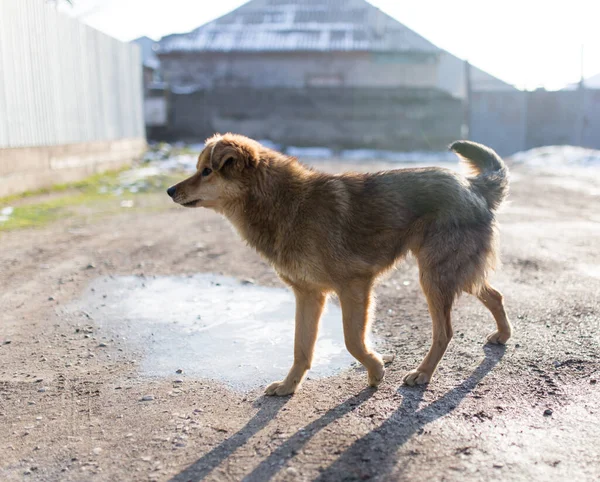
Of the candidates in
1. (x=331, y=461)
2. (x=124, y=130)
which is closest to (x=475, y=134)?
(x=124, y=130)

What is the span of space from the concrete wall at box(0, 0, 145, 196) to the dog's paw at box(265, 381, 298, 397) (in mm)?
8209

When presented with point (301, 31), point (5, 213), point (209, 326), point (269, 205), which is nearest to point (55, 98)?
point (5, 213)

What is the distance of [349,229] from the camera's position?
3562mm

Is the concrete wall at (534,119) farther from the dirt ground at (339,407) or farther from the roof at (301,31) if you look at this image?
the dirt ground at (339,407)

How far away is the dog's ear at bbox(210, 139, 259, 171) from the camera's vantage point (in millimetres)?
3666

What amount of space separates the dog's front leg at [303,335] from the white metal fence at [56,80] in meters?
8.16

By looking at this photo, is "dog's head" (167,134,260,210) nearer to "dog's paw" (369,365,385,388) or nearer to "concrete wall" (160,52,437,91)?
"dog's paw" (369,365,385,388)

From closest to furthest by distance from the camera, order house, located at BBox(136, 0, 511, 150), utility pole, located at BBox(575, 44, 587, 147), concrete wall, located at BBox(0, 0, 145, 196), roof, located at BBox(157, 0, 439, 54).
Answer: concrete wall, located at BBox(0, 0, 145, 196), utility pole, located at BBox(575, 44, 587, 147), house, located at BBox(136, 0, 511, 150), roof, located at BBox(157, 0, 439, 54)

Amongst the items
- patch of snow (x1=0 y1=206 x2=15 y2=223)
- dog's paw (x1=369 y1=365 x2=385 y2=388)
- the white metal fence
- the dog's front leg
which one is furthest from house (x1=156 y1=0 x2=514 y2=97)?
dog's paw (x1=369 y1=365 x2=385 y2=388)

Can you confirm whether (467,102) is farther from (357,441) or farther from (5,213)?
(357,441)

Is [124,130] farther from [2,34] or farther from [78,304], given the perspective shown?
[78,304]

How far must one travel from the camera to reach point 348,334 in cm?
346

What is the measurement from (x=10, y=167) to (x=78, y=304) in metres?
6.14

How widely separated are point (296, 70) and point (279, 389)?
87.9ft
